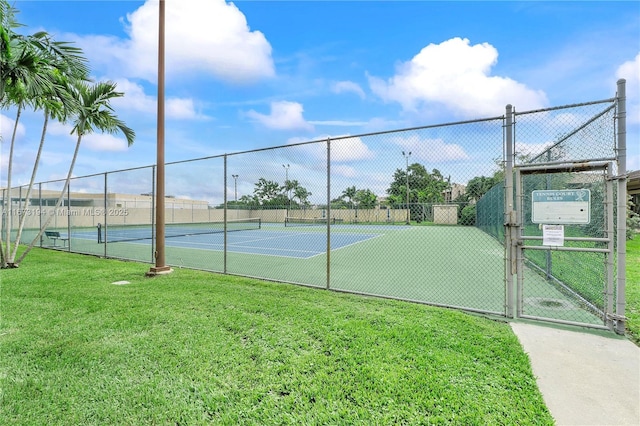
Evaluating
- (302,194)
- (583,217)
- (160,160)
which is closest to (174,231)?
(160,160)

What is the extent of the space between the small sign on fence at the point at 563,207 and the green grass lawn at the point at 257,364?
1459mm

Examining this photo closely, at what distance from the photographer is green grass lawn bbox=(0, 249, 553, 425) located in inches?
84.7

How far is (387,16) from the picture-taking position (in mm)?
7574

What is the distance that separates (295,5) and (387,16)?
96.5 inches

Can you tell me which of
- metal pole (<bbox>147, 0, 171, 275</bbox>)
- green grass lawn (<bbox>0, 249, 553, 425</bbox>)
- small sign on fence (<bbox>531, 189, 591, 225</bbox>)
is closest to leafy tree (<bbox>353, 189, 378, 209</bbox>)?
green grass lawn (<bbox>0, 249, 553, 425</bbox>)

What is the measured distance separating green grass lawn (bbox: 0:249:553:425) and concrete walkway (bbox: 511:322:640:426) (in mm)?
138

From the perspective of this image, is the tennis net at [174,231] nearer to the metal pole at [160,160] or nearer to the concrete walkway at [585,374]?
the metal pole at [160,160]

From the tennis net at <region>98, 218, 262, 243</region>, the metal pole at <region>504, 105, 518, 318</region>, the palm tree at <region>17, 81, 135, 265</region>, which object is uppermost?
the palm tree at <region>17, 81, 135, 265</region>

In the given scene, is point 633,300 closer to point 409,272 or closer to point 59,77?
point 409,272

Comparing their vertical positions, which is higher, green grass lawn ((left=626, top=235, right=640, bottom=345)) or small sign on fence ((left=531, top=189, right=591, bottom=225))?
small sign on fence ((left=531, top=189, right=591, bottom=225))

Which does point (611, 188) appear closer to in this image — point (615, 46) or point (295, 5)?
point (615, 46)

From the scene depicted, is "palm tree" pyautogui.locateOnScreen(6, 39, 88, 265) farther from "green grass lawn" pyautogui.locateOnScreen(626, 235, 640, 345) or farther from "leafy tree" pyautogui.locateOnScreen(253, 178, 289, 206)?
"green grass lawn" pyautogui.locateOnScreen(626, 235, 640, 345)

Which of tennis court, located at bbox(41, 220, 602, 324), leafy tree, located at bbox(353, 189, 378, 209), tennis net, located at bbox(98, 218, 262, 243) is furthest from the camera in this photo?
tennis net, located at bbox(98, 218, 262, 243)

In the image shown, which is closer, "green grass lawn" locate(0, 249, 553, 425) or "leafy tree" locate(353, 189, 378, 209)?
"green grass lawn" locate(0, 249, 553, 425)
